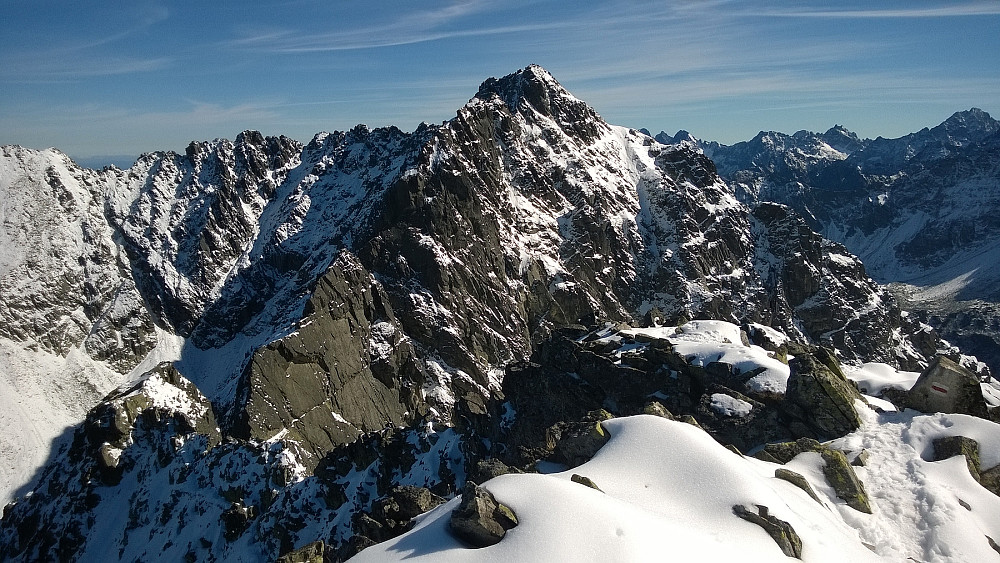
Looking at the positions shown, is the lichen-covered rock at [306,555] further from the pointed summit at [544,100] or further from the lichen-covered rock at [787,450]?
the pointed summit at [544,100]

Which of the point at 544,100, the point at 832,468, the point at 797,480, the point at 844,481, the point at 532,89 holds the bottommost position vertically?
the point at 844,481

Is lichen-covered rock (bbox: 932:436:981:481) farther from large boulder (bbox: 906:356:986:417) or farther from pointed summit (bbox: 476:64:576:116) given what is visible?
pointed summit (bbox: 476:64:576:116)

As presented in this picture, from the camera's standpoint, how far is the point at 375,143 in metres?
182

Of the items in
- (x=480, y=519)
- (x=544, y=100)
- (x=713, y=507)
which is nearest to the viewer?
(x=480, y=519)

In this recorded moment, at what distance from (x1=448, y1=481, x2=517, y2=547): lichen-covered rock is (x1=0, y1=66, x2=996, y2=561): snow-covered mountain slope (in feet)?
19.7

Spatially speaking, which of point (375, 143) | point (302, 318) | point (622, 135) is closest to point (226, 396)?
point (302, 318)

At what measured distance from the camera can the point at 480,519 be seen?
17.5 m

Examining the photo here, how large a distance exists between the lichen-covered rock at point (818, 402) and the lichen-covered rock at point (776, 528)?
14.7 meters

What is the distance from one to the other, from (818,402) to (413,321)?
8257cm

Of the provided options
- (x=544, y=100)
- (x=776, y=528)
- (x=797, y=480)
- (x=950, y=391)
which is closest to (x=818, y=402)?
(x=950, y=391)

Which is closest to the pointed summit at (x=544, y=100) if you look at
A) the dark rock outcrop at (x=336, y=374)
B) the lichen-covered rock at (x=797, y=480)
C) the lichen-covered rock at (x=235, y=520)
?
the dark rock outcrop at (x=336, y=374)

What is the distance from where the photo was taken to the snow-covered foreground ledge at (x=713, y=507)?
55.5ft

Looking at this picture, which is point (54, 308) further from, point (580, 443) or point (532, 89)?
point (580, 443)

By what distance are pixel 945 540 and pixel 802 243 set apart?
477 feet
